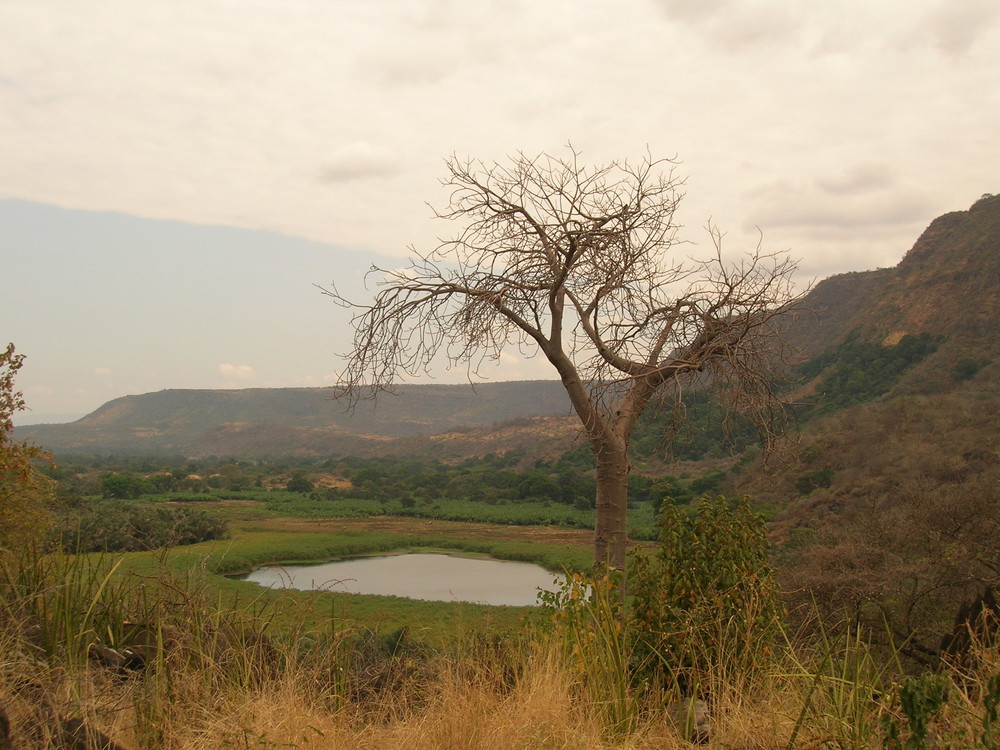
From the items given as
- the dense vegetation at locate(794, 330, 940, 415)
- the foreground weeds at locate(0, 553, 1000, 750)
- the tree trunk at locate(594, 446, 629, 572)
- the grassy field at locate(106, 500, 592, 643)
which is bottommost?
the grassy field at locate(106, 500, 592, 643)

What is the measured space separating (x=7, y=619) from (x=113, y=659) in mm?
702

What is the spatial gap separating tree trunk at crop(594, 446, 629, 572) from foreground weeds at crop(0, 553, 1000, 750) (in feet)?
2.41

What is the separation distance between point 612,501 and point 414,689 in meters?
2.40

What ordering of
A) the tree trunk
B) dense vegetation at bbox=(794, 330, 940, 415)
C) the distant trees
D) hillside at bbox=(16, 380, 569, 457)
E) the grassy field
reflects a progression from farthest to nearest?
hillside at bbox=(16, 380, 569, 457) → dense vegetation at bbox=(794, 330, 940, 415) → the grassy field → the distant trees → the tree trunk

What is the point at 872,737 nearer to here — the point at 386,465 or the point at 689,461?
the point at 689,461

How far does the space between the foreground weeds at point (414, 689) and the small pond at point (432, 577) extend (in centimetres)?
1596

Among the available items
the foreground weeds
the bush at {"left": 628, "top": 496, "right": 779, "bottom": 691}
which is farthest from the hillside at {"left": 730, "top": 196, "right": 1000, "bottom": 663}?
the foreground weeds

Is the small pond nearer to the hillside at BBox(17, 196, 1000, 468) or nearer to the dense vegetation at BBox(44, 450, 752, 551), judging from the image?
the hillside at BBox(17, 196, 1000, 468)

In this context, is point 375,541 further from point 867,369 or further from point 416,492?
point 867,369

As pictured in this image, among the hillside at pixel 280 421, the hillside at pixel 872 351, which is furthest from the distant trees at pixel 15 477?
the hillside at pixel 280 421

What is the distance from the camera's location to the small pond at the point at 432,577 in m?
24.2

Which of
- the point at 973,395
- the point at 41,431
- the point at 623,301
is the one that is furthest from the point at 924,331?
the point at 41,431

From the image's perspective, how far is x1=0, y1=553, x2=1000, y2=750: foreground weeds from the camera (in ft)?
14.5

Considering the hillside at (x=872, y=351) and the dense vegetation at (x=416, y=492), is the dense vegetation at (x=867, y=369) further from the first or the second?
the dense vegetation at (x=416, y=492)
